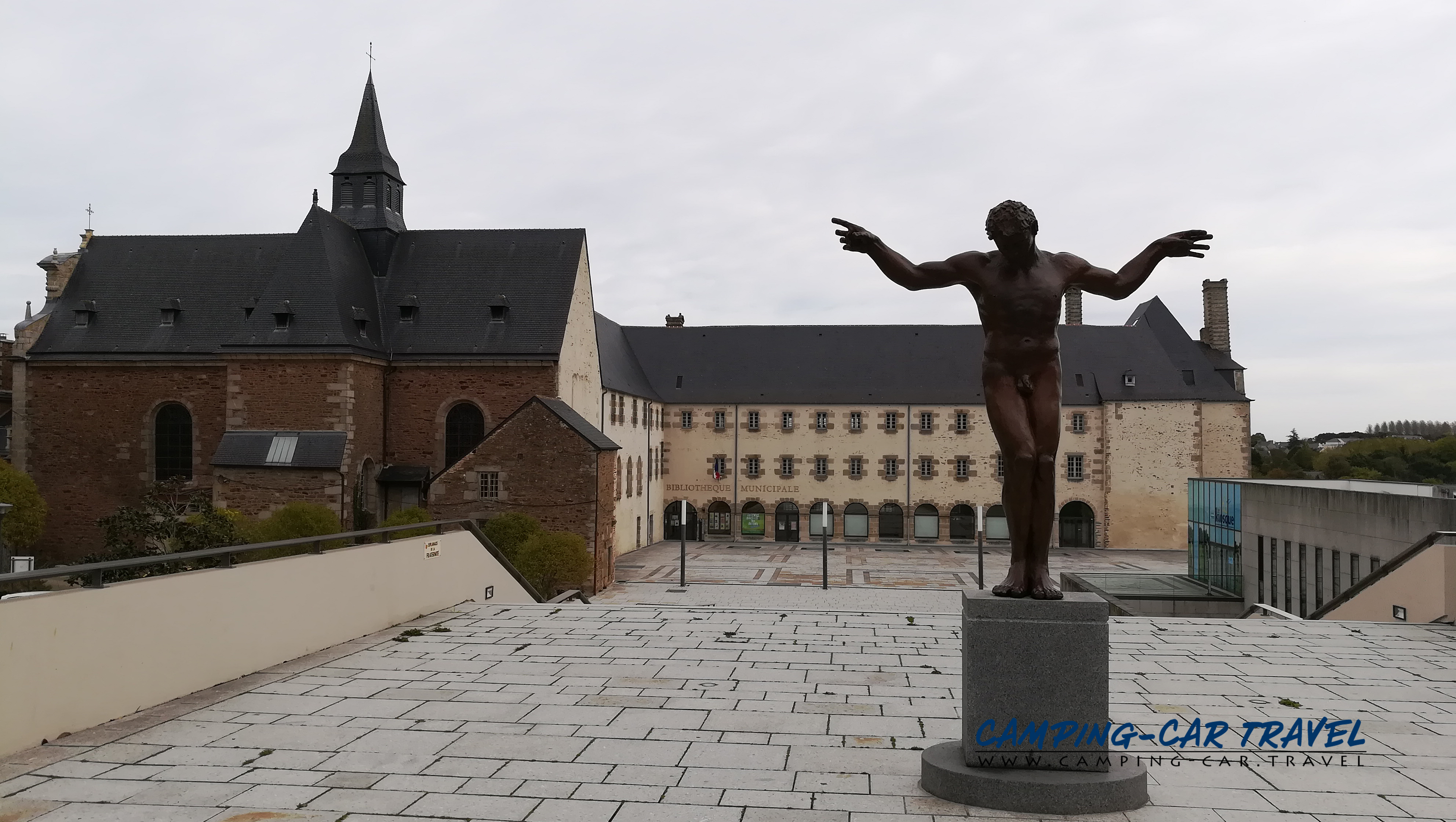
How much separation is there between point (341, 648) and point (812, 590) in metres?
18.7

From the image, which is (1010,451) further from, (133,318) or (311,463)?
(133,318)

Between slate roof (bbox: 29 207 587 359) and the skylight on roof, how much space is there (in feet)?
9.20

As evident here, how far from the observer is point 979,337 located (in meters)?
49.3

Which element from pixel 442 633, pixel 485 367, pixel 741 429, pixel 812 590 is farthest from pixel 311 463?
pixel 741 429

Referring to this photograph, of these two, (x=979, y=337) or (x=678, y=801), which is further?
(x=979, y=337)

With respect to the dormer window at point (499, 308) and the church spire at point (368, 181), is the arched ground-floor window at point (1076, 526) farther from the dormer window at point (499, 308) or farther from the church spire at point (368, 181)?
the church spire at point (368, 181)

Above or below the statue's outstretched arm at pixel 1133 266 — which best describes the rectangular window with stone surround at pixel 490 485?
below

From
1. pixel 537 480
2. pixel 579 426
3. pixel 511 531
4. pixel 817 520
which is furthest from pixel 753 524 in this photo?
pixel 511 531

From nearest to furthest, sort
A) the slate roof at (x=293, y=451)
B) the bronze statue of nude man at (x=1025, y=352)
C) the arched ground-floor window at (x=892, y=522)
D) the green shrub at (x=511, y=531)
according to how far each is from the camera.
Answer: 1. the bronze statue of nude man at (x=1025, y=352)
2. the green shrub at (x=511, y=531)
3. the slate roof at (x=293, y=451)
4. the arched ground-floor window at (x=892, y=522)

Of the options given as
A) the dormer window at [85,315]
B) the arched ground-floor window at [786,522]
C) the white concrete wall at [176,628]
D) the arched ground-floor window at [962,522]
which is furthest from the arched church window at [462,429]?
the arched ground-floor window at [962,522]

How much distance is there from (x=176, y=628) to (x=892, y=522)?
41642mm

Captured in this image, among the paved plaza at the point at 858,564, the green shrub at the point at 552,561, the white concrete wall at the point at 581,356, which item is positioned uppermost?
the white concrete wall at the point at 581,356

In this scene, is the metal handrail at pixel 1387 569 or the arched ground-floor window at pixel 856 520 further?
the arched ground-floor window at pixel 856 520

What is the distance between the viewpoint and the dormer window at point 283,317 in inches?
1216
